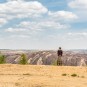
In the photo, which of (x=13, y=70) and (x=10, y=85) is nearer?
(x=10, y=85)

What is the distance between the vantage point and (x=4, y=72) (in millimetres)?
39125

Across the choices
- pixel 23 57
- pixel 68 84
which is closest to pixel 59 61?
pixel 68 84

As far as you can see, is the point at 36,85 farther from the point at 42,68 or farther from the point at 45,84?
the point at 42,68

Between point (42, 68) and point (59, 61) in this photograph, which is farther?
point (59, 61)

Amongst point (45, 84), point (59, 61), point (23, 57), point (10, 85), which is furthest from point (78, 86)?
point (23, 57)

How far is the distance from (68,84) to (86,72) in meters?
11.2

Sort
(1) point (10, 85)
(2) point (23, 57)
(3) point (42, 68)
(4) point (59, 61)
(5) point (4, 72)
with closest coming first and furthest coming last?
(1) point (10, 85)
(5) point (4, 72)
(3) point (42, 68)
(4) point (59, 61)
(2) point (23, 57)

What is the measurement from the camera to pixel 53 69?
136 feet

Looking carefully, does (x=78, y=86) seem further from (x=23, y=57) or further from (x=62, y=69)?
(x=23, y=57)

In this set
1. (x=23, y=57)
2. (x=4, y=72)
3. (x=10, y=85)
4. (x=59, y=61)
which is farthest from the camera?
(x=23, y=57)

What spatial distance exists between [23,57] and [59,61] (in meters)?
30.7

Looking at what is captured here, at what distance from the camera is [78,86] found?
27.8 meters

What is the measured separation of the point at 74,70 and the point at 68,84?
12.2 metres

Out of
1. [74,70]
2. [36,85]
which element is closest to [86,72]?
[74,70]
